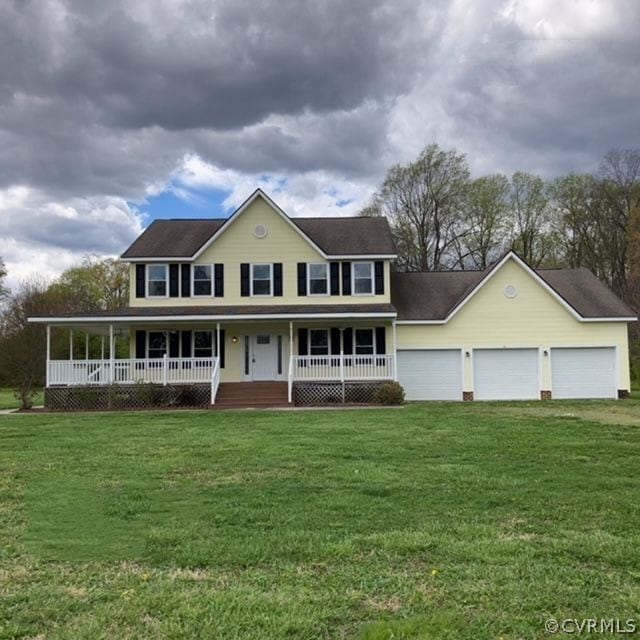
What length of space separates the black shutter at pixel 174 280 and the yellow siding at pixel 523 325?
8962 mm

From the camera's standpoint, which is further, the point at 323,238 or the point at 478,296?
the point at 323,238

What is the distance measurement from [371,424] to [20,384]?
14127 mm

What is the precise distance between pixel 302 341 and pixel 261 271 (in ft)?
10.4

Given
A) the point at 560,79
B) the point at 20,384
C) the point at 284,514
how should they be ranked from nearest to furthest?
the point at 284,514
the point at 560,79
the point at 20,384

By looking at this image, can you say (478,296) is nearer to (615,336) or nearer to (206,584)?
(615,336)

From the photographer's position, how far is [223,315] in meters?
21.6

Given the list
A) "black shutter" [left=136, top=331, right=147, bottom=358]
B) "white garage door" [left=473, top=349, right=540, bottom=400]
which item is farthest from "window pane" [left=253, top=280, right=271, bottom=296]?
"white garage door" [left=473, top=349, right=540, bottom=400]

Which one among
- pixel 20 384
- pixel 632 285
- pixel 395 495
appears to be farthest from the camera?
pixel 632 285

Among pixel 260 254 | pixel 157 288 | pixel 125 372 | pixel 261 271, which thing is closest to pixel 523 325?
pixel 261 271

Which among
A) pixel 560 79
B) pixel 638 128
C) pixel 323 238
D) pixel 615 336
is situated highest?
pixel 638 128

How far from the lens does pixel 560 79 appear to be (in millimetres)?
20047

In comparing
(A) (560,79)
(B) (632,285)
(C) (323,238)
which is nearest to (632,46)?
(A) (560,79)

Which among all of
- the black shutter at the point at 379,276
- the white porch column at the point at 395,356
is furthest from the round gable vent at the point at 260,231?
the white porch column at the point at 395,356

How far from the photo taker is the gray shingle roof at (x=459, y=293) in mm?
23891
